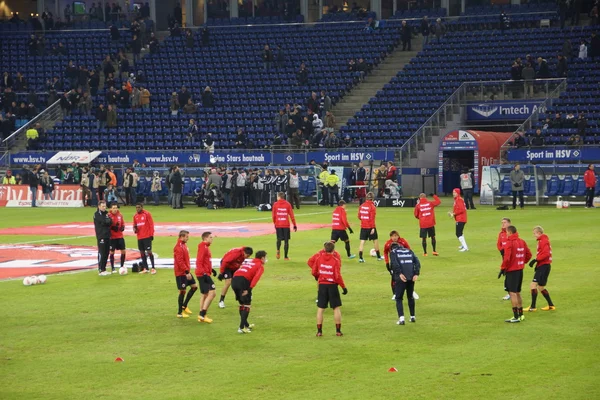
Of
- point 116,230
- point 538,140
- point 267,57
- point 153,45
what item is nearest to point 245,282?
point 116,230

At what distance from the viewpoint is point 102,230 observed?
87.1ft

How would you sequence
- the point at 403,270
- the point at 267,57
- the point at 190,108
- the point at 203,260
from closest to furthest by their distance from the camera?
the point at 403,270
the point at 203,260
the point at 190,108
the point at 267,57

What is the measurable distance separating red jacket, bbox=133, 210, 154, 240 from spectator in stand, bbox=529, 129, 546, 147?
2866 cm

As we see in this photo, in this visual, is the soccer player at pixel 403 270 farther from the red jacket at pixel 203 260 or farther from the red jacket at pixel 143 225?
the red jacket at pixel 143 225

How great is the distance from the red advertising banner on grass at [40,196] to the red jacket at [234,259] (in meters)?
37.2

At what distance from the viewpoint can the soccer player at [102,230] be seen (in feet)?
86.7

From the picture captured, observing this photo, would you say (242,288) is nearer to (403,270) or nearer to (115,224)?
(403,270)

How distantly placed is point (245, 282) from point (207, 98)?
4544 cm

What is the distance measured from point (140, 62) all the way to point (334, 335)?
5315 cm

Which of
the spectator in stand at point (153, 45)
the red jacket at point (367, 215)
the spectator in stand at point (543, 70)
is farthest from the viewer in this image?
the spectator in stand at point (153, 45)

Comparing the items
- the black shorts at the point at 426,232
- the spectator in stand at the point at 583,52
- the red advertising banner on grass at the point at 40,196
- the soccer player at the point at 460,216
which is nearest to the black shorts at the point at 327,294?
the black shorts at the point at 426,232

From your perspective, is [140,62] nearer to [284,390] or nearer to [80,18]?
[80,18]

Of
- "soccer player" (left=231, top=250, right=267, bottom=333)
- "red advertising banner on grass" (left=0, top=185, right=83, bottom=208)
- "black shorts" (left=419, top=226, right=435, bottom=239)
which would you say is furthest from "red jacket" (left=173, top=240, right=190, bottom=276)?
"red advertising banner on grass" (left=0, top=185, right=83, bottom=208)

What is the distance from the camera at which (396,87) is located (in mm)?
60844
